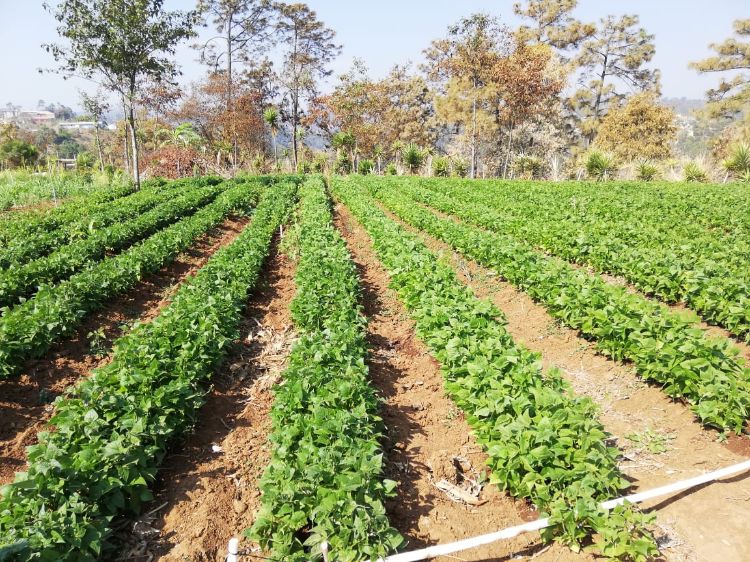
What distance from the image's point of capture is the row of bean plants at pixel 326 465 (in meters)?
2.85

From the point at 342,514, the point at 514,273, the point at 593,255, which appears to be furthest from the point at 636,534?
the point at 593,255

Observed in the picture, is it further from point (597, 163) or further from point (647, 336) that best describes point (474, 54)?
point (647, 336)

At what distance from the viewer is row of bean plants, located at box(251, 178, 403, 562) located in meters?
2.85

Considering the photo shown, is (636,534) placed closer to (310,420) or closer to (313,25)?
(310,420)

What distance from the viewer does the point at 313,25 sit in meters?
44.1

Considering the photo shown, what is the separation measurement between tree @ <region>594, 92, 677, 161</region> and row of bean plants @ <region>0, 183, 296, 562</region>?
39139 mm

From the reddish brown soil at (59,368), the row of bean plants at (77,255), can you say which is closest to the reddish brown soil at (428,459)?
the reddish brown soil at (59,368)

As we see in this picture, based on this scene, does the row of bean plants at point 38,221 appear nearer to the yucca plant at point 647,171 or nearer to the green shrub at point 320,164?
the green shrub at point 320,164

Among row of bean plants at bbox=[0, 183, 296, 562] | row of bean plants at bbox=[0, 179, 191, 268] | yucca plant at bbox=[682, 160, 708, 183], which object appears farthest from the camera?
yucca plant at bbox=[682, 160, 708, 183]

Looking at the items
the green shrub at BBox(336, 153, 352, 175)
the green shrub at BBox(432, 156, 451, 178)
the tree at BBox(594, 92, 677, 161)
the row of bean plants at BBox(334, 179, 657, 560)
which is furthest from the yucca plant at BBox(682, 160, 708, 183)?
the row of bean plants at BBox(334, 179, 657, 560)

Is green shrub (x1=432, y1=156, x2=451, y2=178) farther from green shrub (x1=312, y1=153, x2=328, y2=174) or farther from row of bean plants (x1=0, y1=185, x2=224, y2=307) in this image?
row of bean plants (x1=0, y1=185, x2=224, y2=307)

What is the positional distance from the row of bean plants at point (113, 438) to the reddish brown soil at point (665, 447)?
4107 mm

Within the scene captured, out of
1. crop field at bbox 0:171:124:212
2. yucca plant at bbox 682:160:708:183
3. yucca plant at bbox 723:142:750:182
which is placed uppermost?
yucca plant at bbox 723:142:750:182

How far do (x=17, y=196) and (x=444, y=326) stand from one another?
21793 millimetres
